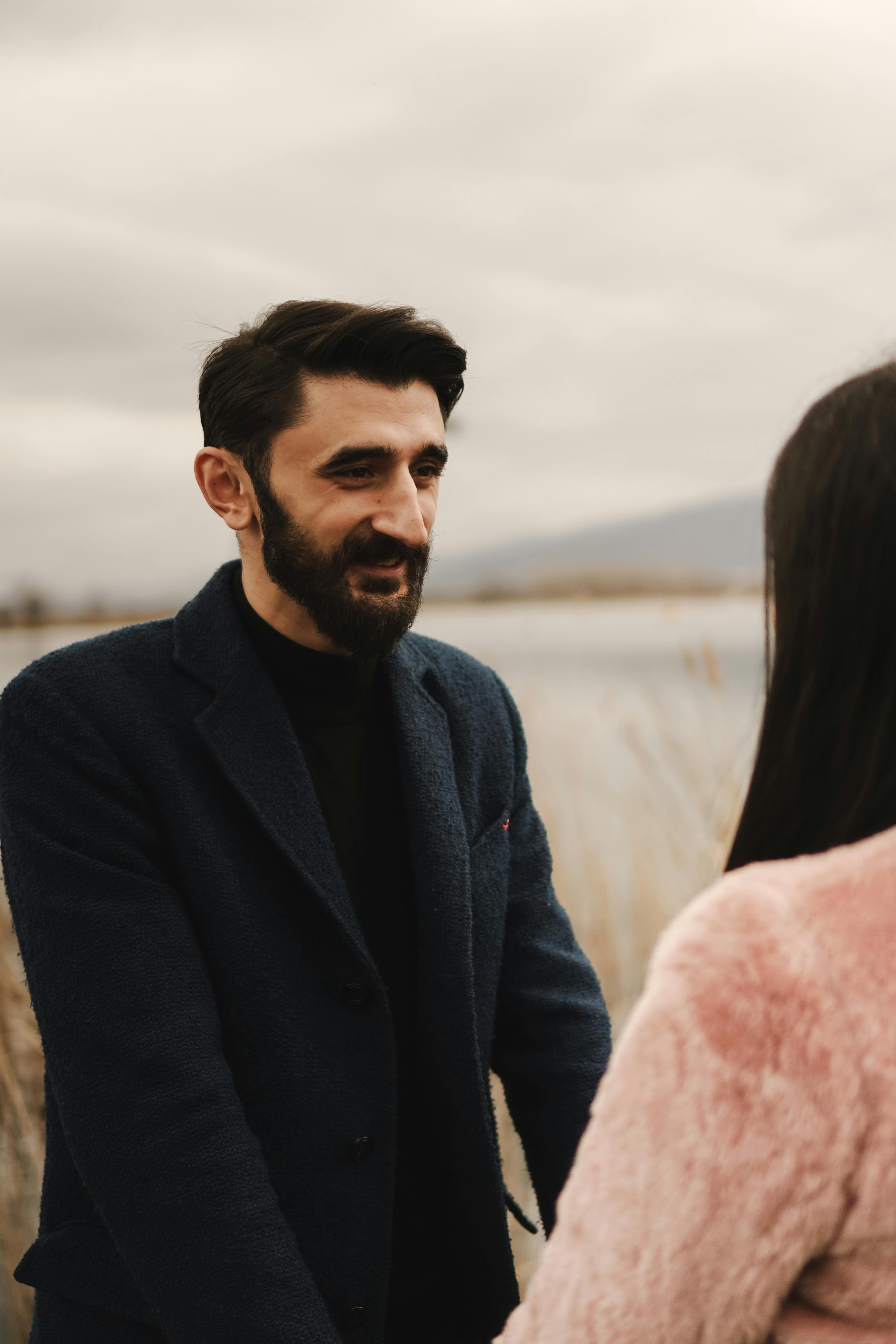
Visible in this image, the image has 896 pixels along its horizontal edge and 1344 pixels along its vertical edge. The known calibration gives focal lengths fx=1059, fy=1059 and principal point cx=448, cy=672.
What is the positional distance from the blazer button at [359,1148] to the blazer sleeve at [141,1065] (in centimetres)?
12

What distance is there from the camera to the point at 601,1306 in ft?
1.95

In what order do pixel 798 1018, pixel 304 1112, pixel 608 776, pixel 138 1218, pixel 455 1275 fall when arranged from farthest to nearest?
pixel 608 776
pixel 455 1275
pixel 304 1112
pixel 138 1218
pixel 798 1018

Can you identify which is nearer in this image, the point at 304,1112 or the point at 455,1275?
the point at 304,1112

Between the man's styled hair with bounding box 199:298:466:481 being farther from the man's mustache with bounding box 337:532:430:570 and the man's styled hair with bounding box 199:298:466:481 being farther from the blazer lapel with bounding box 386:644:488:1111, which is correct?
the blazer lapel with bounding box 386:644:488:1111

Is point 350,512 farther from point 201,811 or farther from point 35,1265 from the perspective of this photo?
point 35,1265

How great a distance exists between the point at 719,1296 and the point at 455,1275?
29.8 inches

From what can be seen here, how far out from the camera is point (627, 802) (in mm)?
3127

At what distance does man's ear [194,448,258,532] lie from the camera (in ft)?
4.37

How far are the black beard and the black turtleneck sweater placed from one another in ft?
0.18

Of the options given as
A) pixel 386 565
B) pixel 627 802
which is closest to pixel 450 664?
pixel 386 565

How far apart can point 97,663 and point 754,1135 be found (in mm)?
862

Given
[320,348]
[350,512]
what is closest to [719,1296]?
[350,512]

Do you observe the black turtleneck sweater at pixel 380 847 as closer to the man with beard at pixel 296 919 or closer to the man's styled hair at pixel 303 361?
the man with beard at pixel 296 919

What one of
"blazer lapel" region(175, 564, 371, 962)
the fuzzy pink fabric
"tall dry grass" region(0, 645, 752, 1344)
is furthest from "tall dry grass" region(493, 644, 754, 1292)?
the fuzzy pink fabric
